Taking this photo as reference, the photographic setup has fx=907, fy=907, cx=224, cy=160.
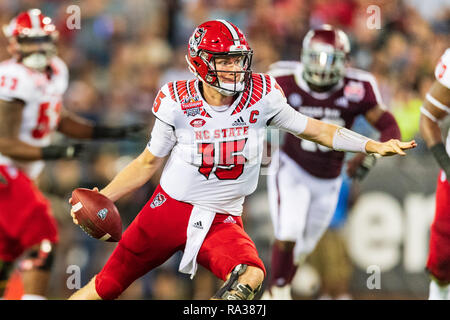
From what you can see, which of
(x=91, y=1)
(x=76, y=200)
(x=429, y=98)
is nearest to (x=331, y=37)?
(x=429, y=98)

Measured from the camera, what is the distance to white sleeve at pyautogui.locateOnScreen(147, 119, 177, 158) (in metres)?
5.65

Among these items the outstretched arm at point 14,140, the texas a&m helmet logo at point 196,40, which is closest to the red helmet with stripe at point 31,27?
the outstretched arm at point 14,140

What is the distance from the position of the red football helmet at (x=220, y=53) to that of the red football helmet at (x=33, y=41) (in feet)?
6.23

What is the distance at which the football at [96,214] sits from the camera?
5574 millimetres

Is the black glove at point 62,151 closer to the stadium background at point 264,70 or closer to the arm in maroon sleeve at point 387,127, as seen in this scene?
the stadium background at point 264,70

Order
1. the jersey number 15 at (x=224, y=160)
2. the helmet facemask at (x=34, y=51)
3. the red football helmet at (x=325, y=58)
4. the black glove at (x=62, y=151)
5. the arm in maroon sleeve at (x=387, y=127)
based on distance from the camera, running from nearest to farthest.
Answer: the jersey number 15 at (x=224, y=160)
the black glove at (x=62, y=151)
the helmet facemask at (x=34, y=51)
the arm in maroon sleeve at (x=387, y=127)
the red football helmet at (x=325, y=58)

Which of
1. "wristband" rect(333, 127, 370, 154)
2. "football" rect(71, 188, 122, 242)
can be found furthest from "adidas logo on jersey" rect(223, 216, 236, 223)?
"wristband" rect(333, 127, 370, 154)

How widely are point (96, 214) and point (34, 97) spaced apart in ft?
6.05

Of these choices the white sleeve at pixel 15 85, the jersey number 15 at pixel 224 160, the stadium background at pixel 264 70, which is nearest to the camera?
the jersey number 15 at pixel 224 160

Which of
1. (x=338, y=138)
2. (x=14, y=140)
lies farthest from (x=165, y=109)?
(x=14, y=140)

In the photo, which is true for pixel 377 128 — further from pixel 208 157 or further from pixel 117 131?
pixel 208 157

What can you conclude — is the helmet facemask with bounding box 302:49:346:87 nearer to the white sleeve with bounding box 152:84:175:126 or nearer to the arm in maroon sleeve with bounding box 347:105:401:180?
the arm in maroon sleeve with bounding box 347:105:401:180
